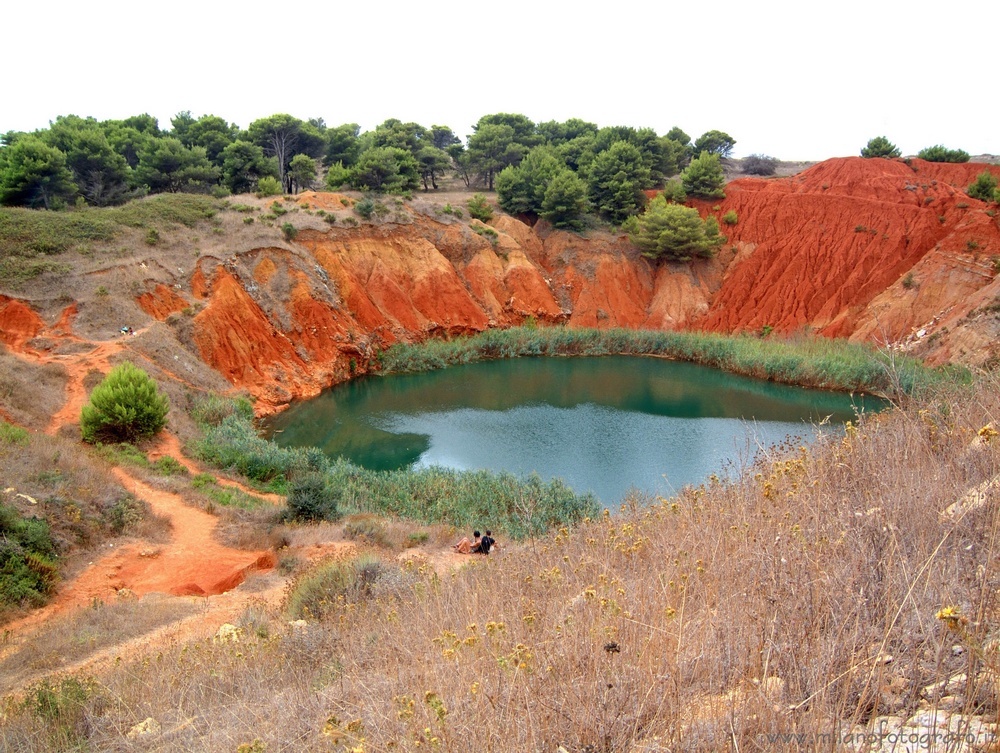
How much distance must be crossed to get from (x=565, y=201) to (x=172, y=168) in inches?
867

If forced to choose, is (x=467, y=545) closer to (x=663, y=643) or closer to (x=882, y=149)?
(x=663, y=643)

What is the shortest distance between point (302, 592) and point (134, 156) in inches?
1624

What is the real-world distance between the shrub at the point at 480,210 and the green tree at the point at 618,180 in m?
6.89

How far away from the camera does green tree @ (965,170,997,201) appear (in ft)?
108

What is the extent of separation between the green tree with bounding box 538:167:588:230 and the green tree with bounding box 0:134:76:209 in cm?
2478

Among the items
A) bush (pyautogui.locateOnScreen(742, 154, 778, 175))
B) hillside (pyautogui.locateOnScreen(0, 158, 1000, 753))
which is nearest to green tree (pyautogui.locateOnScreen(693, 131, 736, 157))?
bush (pyautogui.locateOnScreen(742, 154, 778, 175))

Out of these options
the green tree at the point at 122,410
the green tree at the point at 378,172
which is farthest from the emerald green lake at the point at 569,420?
the green tree at the point at 378,172

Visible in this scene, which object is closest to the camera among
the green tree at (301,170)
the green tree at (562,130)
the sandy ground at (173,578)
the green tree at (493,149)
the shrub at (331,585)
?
the sandy ground at (173,578)

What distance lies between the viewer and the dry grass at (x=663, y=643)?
8.83 feet

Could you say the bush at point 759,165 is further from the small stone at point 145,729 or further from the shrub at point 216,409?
the small stone at point 145,729

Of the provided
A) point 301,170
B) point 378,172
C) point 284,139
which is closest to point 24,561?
point 378,172

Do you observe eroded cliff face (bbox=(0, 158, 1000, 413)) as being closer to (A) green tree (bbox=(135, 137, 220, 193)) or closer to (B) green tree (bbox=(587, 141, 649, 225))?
(B) green tree (bbox=(587, 141, 649, 225))

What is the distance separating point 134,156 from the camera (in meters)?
40.3

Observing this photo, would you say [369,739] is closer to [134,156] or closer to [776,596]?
[776,596]
